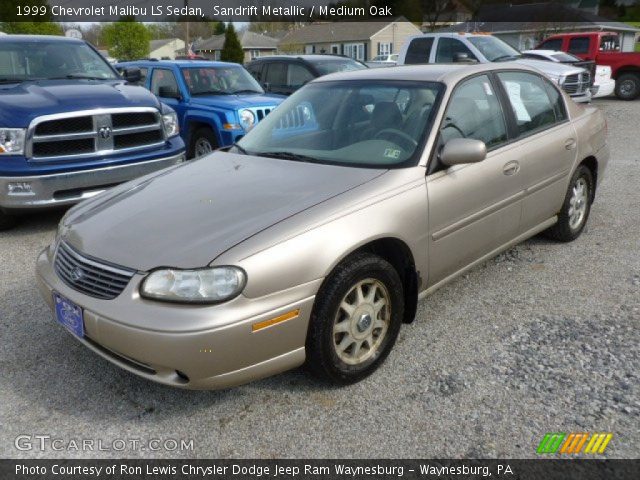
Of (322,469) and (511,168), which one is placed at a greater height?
(511,168)

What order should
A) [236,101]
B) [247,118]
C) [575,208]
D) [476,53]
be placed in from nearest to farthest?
→ 1. [575,208]
2. [247,118]
3. [236,101]
4. [476,53]

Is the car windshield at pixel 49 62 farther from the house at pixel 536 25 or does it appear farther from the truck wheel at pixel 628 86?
the house at pixel 536 25

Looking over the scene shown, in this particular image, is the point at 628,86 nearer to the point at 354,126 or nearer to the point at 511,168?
the point at 511,168

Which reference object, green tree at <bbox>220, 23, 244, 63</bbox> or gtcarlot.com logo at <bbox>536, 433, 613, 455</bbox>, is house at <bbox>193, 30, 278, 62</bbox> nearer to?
green tree at <bbox>220, 23, 244, 63</bbox>

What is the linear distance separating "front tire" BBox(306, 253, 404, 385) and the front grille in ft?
3.01

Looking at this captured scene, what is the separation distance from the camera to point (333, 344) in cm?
279

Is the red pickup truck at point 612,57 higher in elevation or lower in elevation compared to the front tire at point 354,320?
higher

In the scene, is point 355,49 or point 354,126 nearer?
point 354,126

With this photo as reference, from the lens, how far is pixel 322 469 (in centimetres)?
241

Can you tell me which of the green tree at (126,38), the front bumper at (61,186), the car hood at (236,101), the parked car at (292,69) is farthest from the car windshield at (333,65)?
the green tree at (126,38)

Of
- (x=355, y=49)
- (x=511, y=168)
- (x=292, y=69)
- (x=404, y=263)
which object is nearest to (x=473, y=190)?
(x=511, y=168)

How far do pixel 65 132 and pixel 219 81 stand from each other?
380cm

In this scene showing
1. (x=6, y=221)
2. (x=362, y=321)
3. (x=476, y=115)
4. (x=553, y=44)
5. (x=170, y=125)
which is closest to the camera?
(x=362, y=321)

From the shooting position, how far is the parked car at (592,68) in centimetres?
1532
